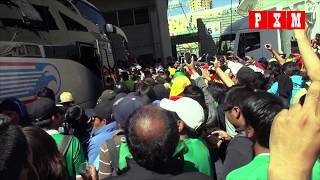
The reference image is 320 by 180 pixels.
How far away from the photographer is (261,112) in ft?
9.34

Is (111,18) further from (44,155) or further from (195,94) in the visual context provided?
(44,155)

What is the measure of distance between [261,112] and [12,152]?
5.31 ft

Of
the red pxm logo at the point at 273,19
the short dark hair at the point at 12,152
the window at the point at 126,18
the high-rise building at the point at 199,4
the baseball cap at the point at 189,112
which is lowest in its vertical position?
the high-rise building at the point at 199,4

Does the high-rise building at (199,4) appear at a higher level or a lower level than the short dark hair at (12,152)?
lower

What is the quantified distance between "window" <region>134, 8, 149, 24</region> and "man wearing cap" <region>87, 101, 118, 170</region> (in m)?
26.9

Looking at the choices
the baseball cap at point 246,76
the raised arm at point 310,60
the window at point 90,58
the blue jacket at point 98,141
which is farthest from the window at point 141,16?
the raised arm at point 310,60

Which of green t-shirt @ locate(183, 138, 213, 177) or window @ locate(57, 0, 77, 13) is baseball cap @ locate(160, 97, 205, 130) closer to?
green t-shirt @ locate(183, 138, 213, 177)

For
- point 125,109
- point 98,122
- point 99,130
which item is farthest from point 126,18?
point 125,109

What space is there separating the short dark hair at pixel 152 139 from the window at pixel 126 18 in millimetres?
29800

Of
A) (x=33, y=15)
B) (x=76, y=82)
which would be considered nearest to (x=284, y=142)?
(x=33, y=15)

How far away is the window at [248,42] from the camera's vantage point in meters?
22.2

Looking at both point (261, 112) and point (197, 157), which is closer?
point (261, 112)

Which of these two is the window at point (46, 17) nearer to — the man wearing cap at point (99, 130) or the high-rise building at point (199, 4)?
the man wearing cap at point (99, 130)

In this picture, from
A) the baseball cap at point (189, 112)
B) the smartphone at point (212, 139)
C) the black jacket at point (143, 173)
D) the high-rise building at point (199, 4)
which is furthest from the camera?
the high-rise building at point (199, 4)
